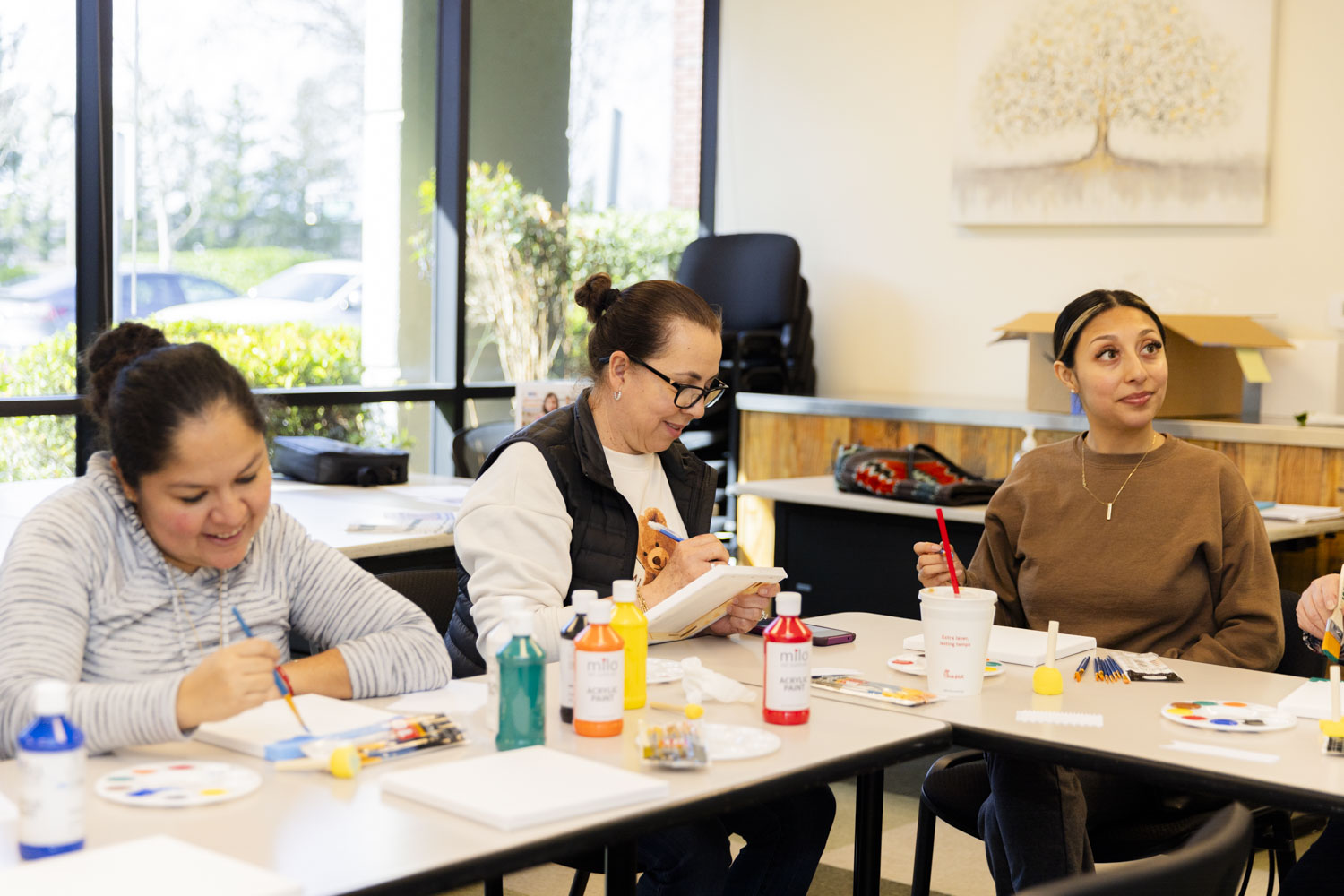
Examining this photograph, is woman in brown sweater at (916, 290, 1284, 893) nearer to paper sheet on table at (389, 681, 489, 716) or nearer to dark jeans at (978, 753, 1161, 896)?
dark jeans at (978, 753, 1161, 896)

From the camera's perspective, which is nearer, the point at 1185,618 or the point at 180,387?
the point at 180,387

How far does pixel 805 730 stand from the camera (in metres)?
1.73

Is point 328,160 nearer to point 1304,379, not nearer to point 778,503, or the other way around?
point 778,503

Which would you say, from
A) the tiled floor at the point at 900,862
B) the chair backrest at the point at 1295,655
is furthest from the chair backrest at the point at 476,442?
the chair backrest at the point at 1295,655

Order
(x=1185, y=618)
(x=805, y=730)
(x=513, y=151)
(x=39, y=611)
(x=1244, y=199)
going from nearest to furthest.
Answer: (x=39, y=611), (x=805, y=730), (x=1185, y=618), (x=1244, y=199), (x=513, y=151)

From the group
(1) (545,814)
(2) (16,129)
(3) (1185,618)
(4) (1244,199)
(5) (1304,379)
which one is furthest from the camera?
(4) (1244,199)

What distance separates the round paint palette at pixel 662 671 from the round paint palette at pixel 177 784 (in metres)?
0.63

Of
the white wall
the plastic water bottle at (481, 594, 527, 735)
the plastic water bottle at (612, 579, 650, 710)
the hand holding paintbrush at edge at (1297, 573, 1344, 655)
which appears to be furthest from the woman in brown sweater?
the white wall

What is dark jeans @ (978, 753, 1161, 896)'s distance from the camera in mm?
2025

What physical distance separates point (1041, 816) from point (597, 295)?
117cm

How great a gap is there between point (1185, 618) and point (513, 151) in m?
3.90

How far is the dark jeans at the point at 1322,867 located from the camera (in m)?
2.01

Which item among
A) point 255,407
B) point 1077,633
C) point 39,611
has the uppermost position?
point 255,407

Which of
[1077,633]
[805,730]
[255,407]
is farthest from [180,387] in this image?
[1077,633]
